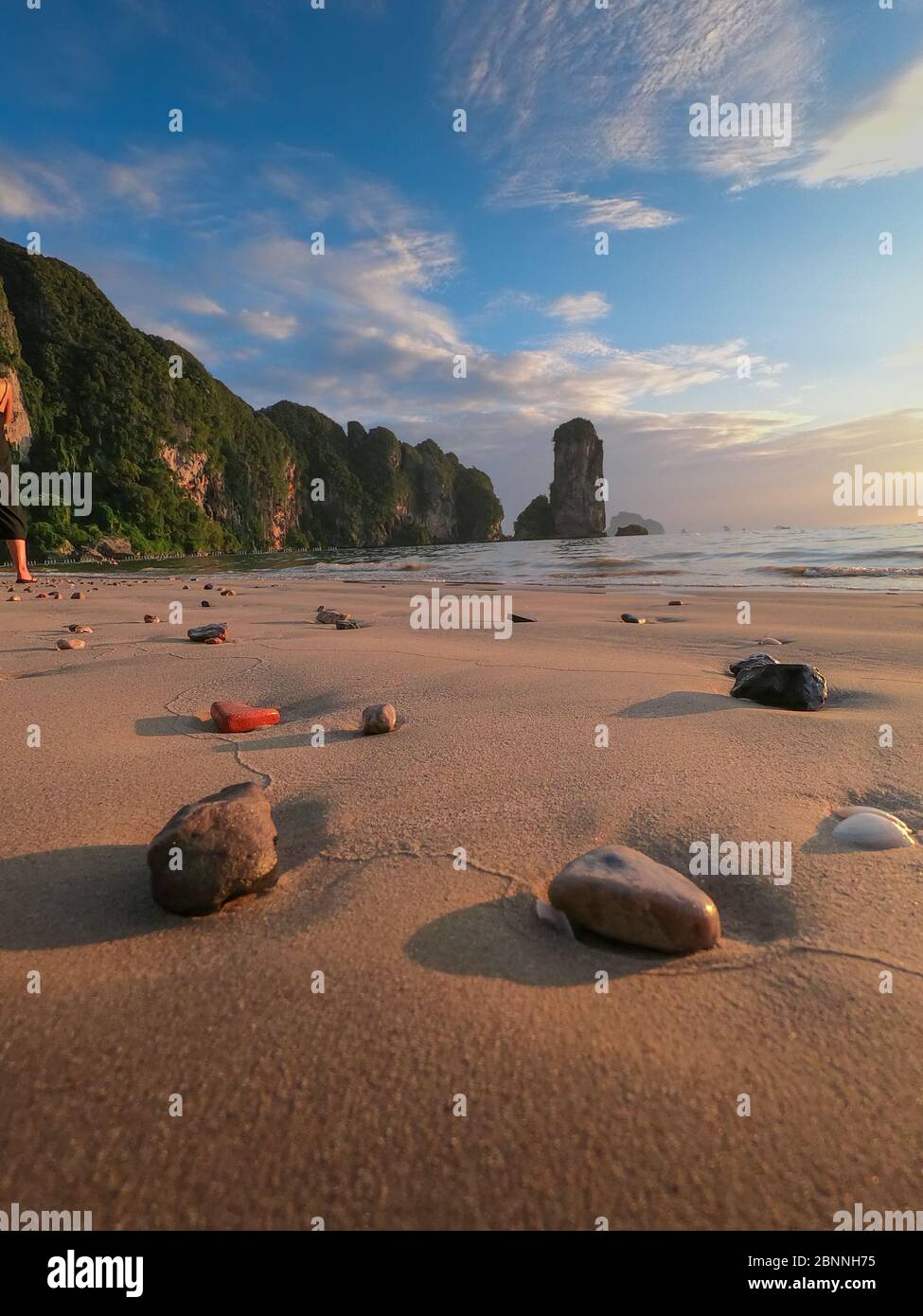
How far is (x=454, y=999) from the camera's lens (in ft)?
3.18

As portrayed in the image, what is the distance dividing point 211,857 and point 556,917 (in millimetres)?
664

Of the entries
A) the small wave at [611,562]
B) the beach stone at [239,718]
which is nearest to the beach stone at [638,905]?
the beach stone at [239,718]

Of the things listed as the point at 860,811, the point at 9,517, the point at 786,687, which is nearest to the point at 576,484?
the point at 9,517

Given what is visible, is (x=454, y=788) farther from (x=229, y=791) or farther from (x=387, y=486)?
(x=387, y=486)

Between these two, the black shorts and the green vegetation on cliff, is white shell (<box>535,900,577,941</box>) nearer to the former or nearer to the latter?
the black shorts

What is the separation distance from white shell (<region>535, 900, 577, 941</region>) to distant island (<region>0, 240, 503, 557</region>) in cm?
4960

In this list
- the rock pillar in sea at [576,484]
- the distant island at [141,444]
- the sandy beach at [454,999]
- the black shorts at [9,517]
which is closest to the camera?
the sandy beach at [454,999]

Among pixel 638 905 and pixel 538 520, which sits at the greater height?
pixel 538 520

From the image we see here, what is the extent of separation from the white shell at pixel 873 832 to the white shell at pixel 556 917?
2.49ft

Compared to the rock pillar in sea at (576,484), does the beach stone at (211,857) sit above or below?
below

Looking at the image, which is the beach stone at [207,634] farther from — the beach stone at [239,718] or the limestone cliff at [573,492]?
the limestone cliff at [573,492]

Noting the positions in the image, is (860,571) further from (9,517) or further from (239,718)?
(9,517)

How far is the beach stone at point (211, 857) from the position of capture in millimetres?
1187
